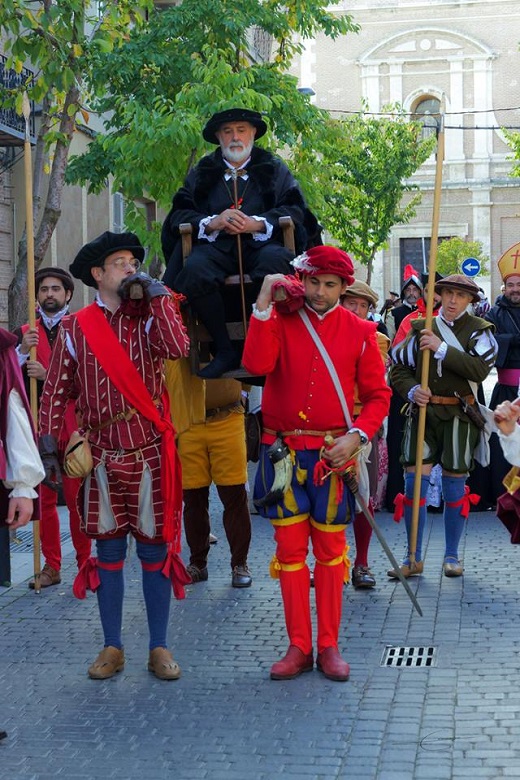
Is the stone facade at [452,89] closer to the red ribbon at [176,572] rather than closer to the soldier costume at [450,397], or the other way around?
the soldier costume at [450,397]

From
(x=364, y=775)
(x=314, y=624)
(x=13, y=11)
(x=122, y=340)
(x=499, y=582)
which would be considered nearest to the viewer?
(x=364, y=775)

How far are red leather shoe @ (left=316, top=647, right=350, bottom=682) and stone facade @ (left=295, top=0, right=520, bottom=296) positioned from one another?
148 ft

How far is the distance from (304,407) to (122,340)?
3.11ft

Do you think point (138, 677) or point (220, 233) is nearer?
point (138, 677)

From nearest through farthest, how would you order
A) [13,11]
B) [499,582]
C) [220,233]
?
[220,233]
[499,582]
[13,11]

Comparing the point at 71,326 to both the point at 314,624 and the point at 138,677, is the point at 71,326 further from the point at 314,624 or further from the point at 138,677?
the point at 314,624

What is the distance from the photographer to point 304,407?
631 cm

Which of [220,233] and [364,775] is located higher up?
[220,233]

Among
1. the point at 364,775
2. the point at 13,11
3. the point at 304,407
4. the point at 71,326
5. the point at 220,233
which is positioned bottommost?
the point at 364,775

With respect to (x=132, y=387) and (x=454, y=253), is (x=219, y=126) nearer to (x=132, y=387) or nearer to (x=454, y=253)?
(x=132, y=387)

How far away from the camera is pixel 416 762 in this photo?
4945 millimetres

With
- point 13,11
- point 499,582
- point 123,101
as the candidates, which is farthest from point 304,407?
point 123,101

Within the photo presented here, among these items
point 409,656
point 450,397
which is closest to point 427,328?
point 450,397

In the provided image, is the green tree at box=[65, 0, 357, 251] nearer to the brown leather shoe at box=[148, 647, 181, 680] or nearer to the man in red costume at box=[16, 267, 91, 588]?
the man in red costume at box=[16, 267, 91, 588]
